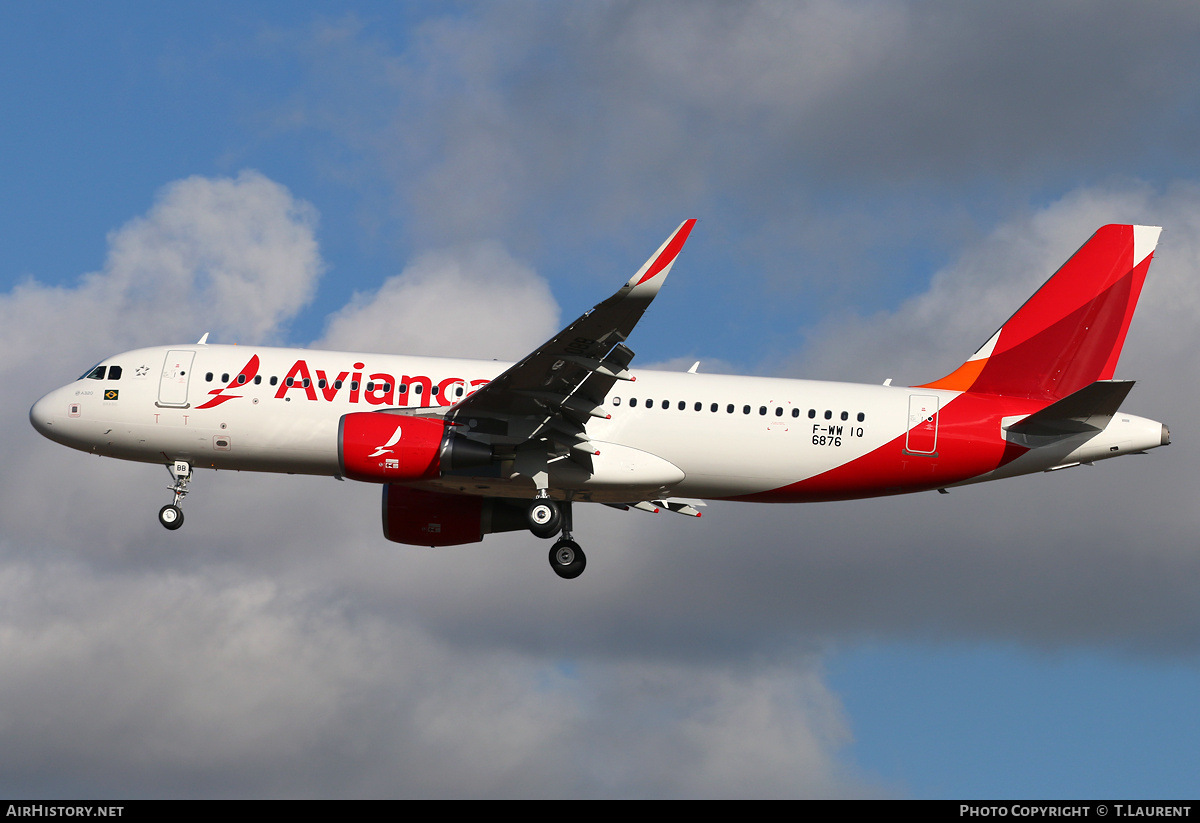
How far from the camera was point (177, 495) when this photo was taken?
1485 inches

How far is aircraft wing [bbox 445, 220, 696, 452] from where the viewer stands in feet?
99.0

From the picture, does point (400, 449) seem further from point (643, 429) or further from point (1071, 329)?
point (1071, 329)

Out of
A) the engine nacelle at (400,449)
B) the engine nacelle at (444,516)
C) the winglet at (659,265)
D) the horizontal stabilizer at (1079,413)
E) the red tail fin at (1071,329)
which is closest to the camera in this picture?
the winglet at (659,265)

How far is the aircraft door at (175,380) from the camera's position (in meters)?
37.1

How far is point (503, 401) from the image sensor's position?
35.0m

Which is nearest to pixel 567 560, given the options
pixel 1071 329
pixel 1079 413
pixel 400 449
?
pixel 400 449

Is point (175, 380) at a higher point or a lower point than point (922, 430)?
higher

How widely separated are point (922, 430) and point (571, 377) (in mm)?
10166

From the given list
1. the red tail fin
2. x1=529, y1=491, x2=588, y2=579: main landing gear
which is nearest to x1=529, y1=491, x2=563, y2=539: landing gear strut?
x1=529, y1=491, x2=588, y2=579: main landing gear

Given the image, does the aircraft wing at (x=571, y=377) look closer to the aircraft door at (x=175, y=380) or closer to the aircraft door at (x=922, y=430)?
the aircraft door at (x=175, y=380)

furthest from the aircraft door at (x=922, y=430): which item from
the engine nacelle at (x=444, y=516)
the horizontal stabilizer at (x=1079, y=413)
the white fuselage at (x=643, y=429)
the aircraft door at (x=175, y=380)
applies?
the aircraft door at (x=175, y=380)

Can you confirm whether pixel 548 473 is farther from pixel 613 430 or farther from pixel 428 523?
pixel 428 523
